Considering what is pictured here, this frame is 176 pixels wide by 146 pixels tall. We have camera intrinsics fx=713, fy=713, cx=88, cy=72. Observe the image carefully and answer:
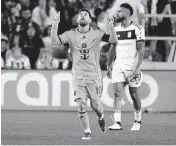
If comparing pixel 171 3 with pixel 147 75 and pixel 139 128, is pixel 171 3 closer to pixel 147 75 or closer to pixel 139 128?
pixel 147 75

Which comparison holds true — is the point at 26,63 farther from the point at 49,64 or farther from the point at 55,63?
the point at 55,63

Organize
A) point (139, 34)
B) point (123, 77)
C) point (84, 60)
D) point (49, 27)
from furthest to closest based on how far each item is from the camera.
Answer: point (49, 27), point (123, 77), point (139, 34), point (84, 60)

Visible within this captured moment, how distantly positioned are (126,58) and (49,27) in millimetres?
6853

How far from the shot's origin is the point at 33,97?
17.6 meters

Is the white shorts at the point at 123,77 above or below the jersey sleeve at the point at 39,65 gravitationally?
above

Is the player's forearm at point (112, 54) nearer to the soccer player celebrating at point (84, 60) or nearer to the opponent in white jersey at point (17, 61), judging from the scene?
the soccer player celebrating at point (84, 60)

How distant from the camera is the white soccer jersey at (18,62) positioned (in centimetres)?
1814

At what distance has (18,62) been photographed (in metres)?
18.2

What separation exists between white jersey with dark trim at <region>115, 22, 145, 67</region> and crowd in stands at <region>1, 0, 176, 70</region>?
500 centimetres

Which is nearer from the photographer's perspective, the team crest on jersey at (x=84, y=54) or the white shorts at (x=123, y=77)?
the team crest on jersey at (x=84, y=54)

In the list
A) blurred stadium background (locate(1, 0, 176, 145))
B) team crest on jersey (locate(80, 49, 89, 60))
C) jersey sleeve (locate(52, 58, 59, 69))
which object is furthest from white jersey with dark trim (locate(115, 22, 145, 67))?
jersey sleeve (locate(52, 58, 59, 69))

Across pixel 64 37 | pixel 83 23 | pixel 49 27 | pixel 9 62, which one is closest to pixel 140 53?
pixel 83 23

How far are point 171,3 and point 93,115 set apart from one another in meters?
3.63

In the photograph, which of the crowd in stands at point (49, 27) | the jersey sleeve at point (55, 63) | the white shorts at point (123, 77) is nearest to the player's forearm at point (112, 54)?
the white shorts at point (123, 77)
